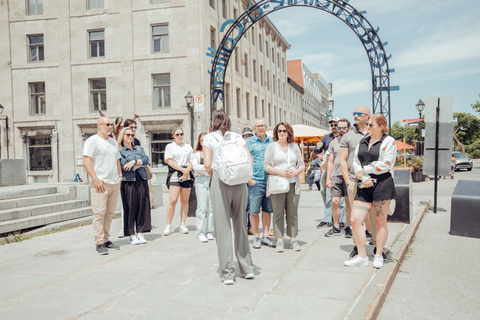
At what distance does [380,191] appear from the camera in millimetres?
5035

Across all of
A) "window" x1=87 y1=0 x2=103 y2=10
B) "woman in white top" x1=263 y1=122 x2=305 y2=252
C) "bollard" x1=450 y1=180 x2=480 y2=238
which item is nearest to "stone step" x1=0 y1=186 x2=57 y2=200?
"woman in white top" x1=263 y1=122 x2=305 y2=252

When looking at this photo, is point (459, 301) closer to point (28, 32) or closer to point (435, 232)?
point (435, 232)

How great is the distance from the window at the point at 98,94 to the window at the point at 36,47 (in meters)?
3.68

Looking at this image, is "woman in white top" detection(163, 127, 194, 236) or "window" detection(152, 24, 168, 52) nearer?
Answer: "woman in white top" detection(163, 127, 194, 236)

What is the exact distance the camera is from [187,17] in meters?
23.8

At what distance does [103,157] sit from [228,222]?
247 centimetres

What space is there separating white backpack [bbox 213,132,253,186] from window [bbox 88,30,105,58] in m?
22.3

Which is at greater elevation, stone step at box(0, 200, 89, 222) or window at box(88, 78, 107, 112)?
window at box(88, 78, 107, 112)

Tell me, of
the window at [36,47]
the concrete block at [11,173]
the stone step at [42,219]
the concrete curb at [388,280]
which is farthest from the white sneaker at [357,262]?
the window at [36,47]

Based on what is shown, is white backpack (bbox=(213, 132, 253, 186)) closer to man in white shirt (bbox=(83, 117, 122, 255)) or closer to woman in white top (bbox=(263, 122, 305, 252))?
woman in white top (bbox=(263, 122, 305, 252))

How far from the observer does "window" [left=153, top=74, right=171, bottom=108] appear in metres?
24.1

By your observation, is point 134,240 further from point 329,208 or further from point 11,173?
point 11,173

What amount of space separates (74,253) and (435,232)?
645 centimetres

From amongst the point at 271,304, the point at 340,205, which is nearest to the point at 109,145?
the point at 271,304
